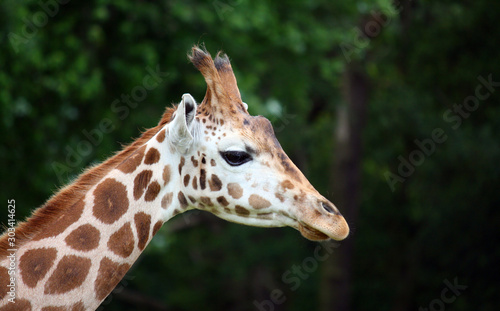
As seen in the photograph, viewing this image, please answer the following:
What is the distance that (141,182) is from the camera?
14.4ft

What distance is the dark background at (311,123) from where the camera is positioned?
11664 mm

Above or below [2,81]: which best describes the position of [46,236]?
below

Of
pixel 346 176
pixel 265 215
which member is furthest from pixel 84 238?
pixel 346 176

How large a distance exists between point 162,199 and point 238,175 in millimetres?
540

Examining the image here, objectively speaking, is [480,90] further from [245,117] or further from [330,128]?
[245,117]

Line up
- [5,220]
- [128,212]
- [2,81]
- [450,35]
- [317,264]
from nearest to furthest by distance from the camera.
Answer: [128,212], [2,81], [5,220], [450,35], [317,264]

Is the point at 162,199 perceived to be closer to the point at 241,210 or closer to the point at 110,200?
the point at 110,200

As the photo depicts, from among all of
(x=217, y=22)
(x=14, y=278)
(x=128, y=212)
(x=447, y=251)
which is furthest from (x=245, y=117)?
(x=447, y=251)

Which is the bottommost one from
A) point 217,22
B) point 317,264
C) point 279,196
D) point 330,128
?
point 279,196

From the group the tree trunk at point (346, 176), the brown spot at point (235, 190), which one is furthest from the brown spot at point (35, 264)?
the tree trunk at point (346, 176)

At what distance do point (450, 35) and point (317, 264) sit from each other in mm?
8019

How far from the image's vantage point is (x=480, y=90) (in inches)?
679

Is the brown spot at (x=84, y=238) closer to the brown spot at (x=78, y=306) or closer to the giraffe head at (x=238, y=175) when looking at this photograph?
the brown spot at (x=78, y=306)

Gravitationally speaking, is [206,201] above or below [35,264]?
above
